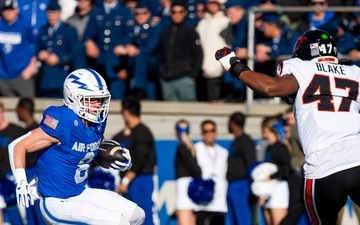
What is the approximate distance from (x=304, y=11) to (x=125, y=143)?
3032 millimetres

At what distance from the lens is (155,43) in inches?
540

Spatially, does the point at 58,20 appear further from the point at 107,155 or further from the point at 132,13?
the point at 107,155

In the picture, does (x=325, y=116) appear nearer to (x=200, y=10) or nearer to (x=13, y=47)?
(x=200, y=10)

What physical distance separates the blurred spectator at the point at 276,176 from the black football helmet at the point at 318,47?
4.06m

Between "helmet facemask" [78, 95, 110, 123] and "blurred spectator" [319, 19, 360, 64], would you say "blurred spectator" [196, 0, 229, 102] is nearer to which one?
"blurred spectator" [319, 19, 360, 64]

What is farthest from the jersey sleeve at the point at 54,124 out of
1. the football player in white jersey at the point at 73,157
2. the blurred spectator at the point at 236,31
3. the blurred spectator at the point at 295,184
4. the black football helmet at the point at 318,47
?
the blurred spectator at the point at 236,31

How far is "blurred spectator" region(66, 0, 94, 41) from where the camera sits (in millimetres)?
13930

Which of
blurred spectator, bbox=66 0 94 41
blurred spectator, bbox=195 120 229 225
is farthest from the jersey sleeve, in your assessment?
blurred spectator, bbox=66 0 94 41

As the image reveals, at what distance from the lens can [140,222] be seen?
8867mm

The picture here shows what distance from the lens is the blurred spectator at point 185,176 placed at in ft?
41.3

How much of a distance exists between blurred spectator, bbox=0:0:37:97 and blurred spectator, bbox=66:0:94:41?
649mm

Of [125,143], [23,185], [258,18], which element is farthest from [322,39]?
[258,18]

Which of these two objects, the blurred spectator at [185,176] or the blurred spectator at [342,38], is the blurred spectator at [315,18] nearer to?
the blurred spectator at [342,38]

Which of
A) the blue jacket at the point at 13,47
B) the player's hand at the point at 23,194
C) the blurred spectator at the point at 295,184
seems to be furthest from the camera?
the blue jacket at the point at 13,47
